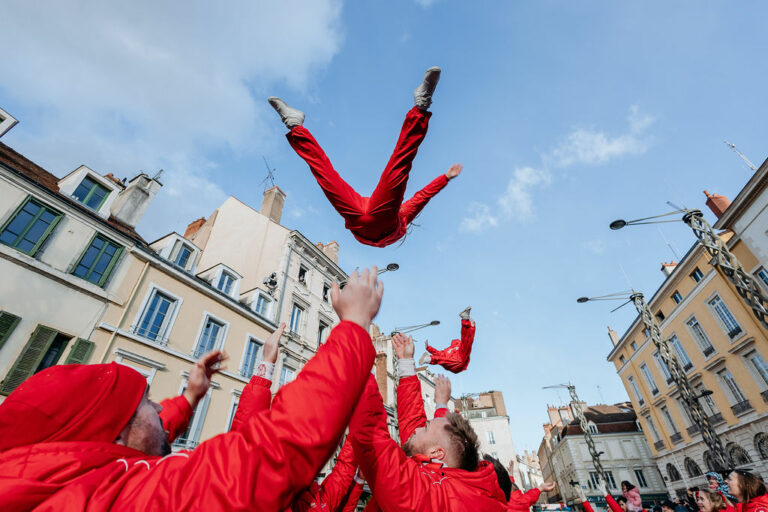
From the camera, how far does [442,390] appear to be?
3.87m

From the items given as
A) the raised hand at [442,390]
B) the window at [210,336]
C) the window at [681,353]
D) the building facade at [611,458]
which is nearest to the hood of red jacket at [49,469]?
the raised hand at [442,390]

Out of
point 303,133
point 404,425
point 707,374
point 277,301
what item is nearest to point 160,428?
point 404,425

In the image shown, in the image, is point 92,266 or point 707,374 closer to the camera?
point 92,266

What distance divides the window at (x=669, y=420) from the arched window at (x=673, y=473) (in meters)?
3.06

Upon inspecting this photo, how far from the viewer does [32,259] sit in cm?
1018

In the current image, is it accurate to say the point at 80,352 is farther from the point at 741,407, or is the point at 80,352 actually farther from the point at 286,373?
the point at 741,407

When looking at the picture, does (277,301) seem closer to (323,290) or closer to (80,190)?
(323,290)

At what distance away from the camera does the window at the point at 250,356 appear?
51.1 ft

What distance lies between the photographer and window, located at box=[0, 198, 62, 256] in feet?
33.0

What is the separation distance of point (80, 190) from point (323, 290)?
1318 cm

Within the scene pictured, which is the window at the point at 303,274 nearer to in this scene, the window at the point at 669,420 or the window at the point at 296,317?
the window at the point at 296,317

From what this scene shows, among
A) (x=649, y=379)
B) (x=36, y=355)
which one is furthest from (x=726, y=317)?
(x=36, y=355)

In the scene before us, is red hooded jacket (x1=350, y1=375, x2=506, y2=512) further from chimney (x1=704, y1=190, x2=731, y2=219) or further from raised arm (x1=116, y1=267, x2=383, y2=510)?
chimney (x1=704, y1=190, x2=731, y2=219)

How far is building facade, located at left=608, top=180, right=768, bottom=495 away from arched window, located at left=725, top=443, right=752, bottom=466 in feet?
0.18
